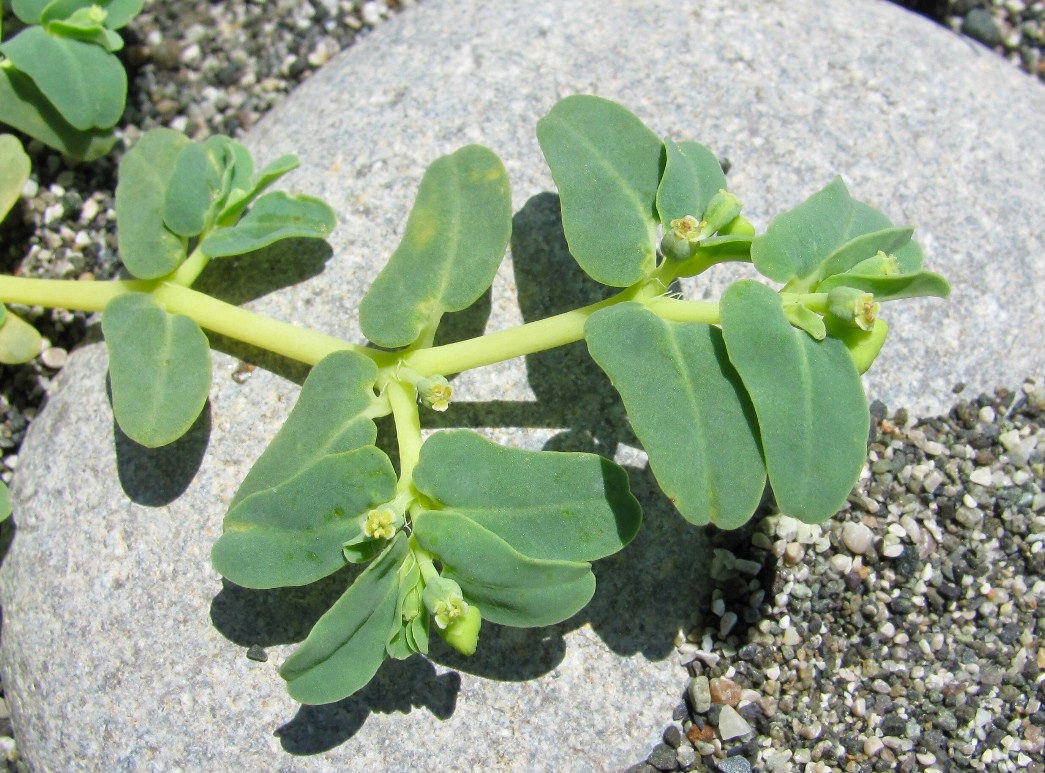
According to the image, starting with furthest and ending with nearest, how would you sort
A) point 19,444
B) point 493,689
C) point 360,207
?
point 19,444
point 360,207
point 493,689

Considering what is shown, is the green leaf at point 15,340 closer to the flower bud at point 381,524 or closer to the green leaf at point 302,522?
the green leaf at point 302,522

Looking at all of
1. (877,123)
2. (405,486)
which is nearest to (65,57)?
(405,486)

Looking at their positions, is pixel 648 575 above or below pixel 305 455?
below

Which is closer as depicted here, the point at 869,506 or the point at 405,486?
the point at 405,486

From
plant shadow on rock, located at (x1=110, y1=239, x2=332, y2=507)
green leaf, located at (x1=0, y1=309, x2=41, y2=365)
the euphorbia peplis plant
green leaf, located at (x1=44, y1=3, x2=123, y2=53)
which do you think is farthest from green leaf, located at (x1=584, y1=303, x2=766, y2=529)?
green leaf, located at (x1=44, y1=3, x2=123, y2=53)

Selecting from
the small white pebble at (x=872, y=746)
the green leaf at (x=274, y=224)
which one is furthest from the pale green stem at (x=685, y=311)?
the small white pebble at (x=872, y=746)

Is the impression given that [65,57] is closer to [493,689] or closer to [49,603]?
[49,603]

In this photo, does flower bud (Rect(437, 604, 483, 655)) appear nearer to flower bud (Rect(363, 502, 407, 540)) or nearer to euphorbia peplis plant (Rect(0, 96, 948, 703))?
euphorbia peplis plant (Rect(0, 96, 948, 703))

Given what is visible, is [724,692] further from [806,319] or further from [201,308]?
[201,308]

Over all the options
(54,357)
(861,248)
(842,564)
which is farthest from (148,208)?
(842,564)
